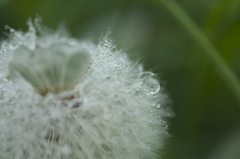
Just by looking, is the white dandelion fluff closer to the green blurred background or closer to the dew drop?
the dew drop

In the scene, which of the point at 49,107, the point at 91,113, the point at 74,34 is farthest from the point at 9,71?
the point at 74,34

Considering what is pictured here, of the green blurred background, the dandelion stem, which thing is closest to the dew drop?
the dandelion stem

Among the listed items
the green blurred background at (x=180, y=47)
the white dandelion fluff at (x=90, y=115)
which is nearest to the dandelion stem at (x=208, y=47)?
the green blurred background at (x=180, y=47)

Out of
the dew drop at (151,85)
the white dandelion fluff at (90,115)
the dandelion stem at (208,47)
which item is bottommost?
the white dandelion fluff at (90,115)

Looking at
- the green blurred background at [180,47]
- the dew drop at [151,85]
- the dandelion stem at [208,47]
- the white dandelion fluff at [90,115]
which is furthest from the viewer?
the green blurred background at [180,47]

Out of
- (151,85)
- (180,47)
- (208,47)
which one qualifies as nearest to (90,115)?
(151,85)

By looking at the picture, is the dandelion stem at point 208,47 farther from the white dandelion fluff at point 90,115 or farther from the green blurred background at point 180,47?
the white dandelion fluff at point 90,115
